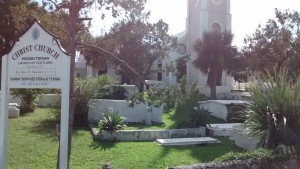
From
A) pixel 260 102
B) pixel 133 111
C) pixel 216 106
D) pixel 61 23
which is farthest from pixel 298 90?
pixel 216 106

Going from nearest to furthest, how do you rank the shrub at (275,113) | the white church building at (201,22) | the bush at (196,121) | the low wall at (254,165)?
the low wall at (254,165) → the shrub at (275,113) → the bush at (196,121) → the white church building at (201,22)

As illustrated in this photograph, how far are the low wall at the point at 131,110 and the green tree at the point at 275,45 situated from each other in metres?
15.7

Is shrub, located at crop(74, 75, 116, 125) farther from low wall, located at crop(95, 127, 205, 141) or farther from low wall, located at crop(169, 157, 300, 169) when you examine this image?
low wall, located at crop(169, 157, 300, 169)

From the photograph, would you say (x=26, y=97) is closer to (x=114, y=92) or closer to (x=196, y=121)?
(x=114, y=92)

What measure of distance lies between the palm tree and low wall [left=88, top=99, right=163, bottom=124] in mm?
12754

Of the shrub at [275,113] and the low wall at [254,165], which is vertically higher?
the shrub at [275,113]

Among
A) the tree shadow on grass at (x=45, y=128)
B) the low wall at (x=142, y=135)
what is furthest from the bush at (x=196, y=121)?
the tree shadow on grass at (x=45, y=128)

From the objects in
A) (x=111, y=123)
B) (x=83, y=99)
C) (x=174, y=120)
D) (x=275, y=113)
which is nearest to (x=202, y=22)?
(x=174, y=120)

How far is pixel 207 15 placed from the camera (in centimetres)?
4259

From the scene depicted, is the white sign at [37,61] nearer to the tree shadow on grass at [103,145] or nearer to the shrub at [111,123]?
the tree shadow on grass at [103,145]

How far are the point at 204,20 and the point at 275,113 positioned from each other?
3566 centimetres

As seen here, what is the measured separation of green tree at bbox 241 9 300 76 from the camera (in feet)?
98.6

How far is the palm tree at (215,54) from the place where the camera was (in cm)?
2875

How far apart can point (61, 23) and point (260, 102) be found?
4484 millimetres
